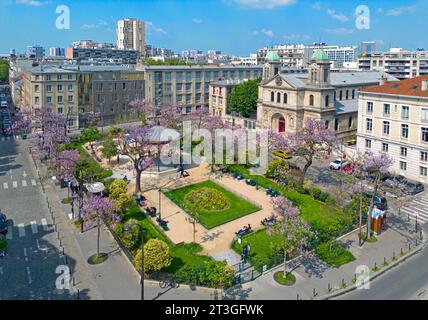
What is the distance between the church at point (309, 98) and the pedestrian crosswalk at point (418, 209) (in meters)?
23.6

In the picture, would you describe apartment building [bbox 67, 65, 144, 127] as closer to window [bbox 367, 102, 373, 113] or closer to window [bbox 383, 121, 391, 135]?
window [bbox 367, 102, 373, 113]

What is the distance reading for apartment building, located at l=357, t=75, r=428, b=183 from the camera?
49938 millimetres

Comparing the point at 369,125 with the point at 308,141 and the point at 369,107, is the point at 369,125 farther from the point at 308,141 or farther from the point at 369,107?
the point at 308,141

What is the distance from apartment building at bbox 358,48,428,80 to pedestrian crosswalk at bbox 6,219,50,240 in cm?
12187

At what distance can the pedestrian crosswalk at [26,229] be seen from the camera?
36375 millimetres

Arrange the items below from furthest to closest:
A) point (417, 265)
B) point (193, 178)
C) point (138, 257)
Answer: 1. point (193, 178)
2. point (417, 265)
3. point (138, 257)

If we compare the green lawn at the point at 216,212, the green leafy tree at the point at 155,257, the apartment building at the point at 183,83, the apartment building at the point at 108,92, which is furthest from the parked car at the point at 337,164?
the apartment building at the point at 108,92

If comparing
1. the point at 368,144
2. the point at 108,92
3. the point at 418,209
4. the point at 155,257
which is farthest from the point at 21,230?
the point at 108,92

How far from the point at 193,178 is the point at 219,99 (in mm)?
46691

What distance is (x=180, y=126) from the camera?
73.6m

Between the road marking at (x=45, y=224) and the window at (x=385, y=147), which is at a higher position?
the window at (x=385, y=147)

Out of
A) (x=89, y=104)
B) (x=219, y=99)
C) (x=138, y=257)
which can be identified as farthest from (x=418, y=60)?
(x=138, y=257)

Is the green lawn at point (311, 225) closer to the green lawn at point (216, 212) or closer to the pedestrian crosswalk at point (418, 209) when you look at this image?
the green lawn at point (216, 212)

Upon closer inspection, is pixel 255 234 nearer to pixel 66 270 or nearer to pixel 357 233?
pixel 357 233
